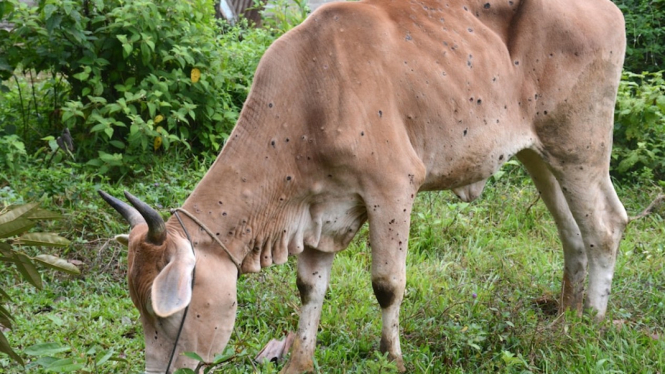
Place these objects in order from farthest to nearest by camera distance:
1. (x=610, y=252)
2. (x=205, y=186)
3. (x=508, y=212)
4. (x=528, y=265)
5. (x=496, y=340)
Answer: (x=508, y=212) < (x=528, y=265) < (x=610, y=252) < (x=496, y=340) < (x=205, y=186)

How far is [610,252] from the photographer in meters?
4.76

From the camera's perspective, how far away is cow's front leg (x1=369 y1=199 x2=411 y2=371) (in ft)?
12.7

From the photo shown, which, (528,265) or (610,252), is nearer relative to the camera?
(610,252)

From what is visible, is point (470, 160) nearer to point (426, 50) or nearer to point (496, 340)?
point (426, 50)

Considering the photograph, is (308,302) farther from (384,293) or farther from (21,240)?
(21,240)

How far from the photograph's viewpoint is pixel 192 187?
247 inches

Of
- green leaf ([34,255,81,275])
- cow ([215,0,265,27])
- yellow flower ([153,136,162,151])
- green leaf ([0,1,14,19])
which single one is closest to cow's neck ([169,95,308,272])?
green leaf ([34,255,81,275])

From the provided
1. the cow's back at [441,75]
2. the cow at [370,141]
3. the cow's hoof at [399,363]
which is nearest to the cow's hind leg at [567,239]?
the cow at [370,141]

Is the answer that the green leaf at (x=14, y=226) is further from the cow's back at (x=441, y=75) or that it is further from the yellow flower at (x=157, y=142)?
the yellow flower at (x=157, y=142)

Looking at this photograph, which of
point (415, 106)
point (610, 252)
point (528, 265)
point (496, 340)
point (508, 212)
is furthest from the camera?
point (508, 212)

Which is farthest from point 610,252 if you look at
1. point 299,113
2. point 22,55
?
point 22,55

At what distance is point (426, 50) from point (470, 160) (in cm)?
63

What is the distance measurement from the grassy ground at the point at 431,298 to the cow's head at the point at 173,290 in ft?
1.07

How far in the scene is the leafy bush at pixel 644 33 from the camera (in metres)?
7.35
